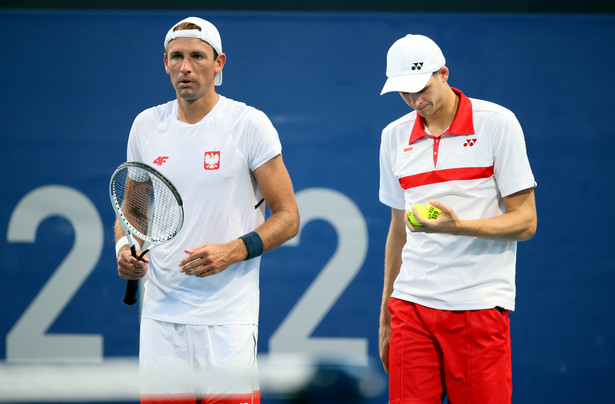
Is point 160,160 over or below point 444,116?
below

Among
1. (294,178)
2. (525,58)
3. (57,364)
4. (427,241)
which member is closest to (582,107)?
(525,58)

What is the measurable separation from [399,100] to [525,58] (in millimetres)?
757

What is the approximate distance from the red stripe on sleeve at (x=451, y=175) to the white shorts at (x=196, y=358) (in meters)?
0.83

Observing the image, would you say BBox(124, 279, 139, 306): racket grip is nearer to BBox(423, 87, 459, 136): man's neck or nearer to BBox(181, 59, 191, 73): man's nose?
BBox(181, 59, 191, 73): man's nose

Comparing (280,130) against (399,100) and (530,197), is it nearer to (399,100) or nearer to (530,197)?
(399,100)

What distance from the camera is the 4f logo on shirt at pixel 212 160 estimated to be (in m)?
2.59

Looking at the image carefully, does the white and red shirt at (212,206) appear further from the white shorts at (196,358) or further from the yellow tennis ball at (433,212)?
the yellow tennis ball at (433,212)

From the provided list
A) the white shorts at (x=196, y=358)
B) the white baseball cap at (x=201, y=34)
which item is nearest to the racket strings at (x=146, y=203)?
the white shorts at (x=196, y=358)

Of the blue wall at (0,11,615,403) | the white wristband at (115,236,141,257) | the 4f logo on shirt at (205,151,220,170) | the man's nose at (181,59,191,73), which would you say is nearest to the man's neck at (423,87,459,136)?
the 4f logo on shirt at (205,151,220,170)

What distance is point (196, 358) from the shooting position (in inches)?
101

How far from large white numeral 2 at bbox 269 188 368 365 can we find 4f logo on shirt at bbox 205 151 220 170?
Answer: 1.51 m

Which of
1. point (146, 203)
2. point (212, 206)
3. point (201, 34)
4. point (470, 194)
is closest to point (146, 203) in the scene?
point (146, 203)

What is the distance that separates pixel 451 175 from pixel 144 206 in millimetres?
1156

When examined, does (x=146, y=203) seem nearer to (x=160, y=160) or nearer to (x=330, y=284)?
(x=160, y=160)
